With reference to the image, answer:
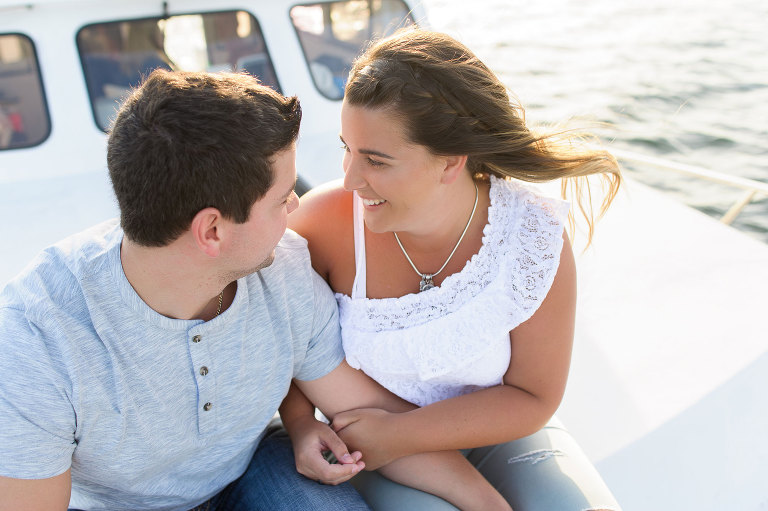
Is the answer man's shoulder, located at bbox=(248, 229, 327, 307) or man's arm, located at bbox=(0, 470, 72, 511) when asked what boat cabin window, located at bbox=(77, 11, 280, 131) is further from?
man's arm, located at bbox=(0, 470, 72, 511)

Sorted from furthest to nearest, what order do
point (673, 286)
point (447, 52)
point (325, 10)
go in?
point (325, 10), point (673, 286), point (447, 52)

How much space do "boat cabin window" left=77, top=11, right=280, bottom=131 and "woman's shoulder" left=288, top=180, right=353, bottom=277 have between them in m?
1.27

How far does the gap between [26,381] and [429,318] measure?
2.86ft

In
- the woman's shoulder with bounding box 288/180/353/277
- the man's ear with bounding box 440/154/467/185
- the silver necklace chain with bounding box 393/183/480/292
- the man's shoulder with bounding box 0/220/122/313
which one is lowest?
the silver necklace chain with bounding box 393/183/480/292

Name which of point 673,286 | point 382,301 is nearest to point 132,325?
point 382,301

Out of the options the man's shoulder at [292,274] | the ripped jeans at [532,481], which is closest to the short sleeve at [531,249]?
the ripped jeans at [532,481]

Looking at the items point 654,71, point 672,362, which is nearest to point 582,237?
point 672,362

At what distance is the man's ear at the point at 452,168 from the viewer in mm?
1621

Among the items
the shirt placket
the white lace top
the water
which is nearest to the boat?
the white lace top

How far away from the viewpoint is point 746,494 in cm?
180

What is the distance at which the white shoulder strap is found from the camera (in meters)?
1.71

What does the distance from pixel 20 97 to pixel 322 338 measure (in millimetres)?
1712

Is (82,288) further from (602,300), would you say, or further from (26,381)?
(602,300)

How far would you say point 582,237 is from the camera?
111 inches
